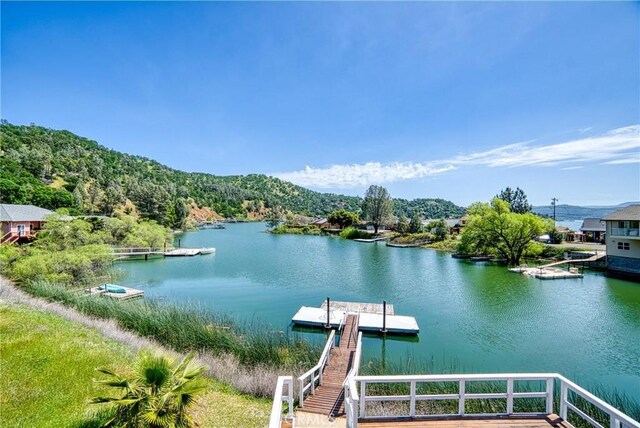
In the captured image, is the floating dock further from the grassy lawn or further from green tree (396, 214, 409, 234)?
green tree (396, 214, 409, 234)

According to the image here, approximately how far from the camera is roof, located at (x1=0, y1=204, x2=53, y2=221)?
104ft

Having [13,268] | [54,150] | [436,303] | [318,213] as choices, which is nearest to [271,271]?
[436,303]

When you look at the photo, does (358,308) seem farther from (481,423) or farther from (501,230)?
(501,230)

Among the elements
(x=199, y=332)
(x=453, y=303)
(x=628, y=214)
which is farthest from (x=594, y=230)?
(x=199, y=332)

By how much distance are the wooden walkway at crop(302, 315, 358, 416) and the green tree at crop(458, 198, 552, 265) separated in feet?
93.5

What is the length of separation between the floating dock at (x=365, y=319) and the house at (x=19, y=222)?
28801 mm

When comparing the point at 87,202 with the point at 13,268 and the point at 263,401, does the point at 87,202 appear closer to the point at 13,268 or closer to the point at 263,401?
the point at 13,268

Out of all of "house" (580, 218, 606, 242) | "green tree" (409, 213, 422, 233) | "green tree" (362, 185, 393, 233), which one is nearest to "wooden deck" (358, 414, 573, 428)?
"house" (580, 218, 606, 242)

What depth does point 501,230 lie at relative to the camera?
37.4 meters

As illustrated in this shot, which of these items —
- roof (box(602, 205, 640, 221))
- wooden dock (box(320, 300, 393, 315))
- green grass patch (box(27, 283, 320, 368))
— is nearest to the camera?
green grass patch (box(27, 283, 320, 368))

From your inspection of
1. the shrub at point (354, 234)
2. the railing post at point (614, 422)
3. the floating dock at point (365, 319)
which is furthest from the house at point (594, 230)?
the railing post at point (614, 422)

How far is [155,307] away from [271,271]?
15571 millimetres

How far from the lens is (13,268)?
21281 millimetres

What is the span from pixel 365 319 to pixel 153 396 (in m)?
13.3
